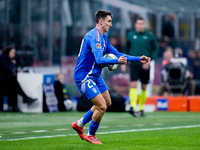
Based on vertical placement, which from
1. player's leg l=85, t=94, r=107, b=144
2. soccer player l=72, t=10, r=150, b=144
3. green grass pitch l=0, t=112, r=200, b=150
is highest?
soccer player l=72, t=10, r=150, b=144


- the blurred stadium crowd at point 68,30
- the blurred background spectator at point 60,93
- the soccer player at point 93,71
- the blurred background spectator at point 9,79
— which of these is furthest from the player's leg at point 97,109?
the blurred stadium crowd at point 68,30

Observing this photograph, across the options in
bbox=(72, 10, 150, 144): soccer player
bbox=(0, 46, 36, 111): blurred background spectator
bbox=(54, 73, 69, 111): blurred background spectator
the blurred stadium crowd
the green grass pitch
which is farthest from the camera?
the blurred stadium crowd

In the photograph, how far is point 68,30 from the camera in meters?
20.1

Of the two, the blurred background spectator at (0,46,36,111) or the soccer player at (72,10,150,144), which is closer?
the soccer player at (72,10,150,144)

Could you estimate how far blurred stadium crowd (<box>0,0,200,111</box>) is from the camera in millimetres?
19344

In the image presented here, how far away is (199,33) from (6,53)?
10.2m

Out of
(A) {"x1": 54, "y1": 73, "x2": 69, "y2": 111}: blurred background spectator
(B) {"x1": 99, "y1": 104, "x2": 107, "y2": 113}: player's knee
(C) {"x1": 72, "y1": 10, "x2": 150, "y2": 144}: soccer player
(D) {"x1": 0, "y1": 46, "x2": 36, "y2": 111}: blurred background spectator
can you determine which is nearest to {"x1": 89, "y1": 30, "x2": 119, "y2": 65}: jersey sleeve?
(C) {"x1": 72, "y1": 10, "x2": 150, "y2": 144}: soccer player

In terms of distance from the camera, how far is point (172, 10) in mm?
26609

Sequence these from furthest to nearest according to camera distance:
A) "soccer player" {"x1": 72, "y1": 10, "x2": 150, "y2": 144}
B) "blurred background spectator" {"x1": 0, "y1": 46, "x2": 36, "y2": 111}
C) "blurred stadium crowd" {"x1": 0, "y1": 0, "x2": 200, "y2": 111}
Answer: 1. "blurred stadium crowd" {"x1": 0, "y1": 0, "x2": 200, "y2": 111}
2. "blurred background spectator" {"x1": 0, "y1": 46, "x2": 36, "y2": 111}
3. "soccer player" {"x1": 72, "y1": 10, "x2": 150, "y2": 144}

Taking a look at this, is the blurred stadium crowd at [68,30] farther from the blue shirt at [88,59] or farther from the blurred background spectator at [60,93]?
the blue shirt at [88,59]

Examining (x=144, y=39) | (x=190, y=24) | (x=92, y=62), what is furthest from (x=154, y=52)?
(x=190, y=24)

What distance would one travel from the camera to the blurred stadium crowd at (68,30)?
1934cm

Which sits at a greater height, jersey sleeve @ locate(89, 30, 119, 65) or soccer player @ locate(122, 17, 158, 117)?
jersey sleeve @ locate(89, 30, 119, 65)

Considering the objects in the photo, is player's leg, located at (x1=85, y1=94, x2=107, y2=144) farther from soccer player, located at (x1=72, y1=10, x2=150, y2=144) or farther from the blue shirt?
the blue shirt
